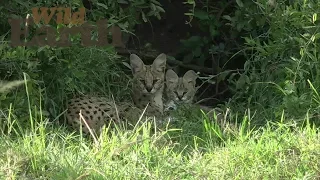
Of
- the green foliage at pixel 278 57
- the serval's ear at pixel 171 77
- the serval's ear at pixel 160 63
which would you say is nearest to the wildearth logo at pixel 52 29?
the serval's ear at pixel 160 63

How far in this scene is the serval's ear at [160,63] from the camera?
7.29m

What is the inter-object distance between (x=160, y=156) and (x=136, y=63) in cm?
226

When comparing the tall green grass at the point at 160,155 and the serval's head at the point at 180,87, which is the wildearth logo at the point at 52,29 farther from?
the serval's head at the point at 180,87

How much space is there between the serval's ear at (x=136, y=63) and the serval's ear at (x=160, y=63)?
0.38 ft

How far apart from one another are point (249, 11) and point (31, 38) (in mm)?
1941

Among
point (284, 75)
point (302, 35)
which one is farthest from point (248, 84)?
point (302, 35)

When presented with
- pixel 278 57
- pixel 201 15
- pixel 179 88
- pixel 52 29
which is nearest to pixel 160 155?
pixel 52 29

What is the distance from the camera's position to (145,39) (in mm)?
8406

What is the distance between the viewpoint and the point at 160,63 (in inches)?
288

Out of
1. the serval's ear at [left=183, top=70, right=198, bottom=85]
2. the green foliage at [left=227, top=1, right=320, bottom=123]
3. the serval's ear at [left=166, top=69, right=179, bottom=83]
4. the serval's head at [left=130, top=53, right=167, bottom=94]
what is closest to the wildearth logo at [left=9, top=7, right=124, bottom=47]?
the serval's head at [left=130, top=53, right=167, bottom=94]

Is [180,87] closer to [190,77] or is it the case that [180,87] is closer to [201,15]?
[190,77]

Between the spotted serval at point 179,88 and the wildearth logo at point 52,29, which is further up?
the wildearth logo at point 52,29

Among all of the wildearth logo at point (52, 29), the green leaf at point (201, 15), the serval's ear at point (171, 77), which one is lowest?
the serval's ear at point (171, 77)

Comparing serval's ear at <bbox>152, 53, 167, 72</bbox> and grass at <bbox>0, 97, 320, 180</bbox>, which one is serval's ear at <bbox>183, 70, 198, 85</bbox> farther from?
grass at <bbox>0, 97, 320, 180</bbox>
